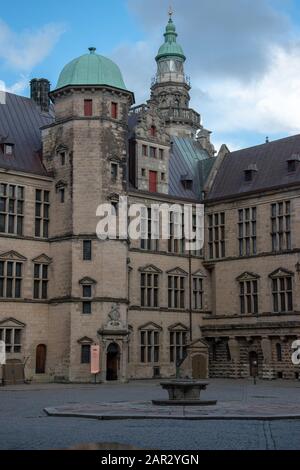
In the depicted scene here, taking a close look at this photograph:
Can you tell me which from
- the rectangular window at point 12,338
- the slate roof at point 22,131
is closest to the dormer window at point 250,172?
the slate roof at point 22,131

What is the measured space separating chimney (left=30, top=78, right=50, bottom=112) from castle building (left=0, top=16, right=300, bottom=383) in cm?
11

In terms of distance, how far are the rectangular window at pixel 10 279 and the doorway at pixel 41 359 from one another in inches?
144

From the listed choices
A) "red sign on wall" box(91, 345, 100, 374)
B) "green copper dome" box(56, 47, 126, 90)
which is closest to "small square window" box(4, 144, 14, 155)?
"green copper dome" box(56, 47, 126, 90)

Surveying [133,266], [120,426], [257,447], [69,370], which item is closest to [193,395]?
[120,426]

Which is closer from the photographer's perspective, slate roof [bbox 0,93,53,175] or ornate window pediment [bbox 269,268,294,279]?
slate roof [bbox 0,93,53,175]

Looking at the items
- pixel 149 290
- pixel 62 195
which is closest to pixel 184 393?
pixel 62 195

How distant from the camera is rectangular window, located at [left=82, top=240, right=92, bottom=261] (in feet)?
159

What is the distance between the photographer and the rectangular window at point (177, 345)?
54.8 meters

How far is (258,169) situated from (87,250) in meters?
15.8

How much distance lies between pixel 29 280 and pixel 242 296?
16.2 metres

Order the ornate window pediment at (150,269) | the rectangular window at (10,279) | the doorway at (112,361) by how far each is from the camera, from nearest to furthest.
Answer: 1. the rectangular window at (10,279)
2. the doorway at (112,361)
3. the ornate window pediment at (150,269)

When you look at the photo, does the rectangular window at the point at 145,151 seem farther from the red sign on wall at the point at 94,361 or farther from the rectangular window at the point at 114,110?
the red sign on wall at the point at 94,361

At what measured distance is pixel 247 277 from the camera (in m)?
54.5

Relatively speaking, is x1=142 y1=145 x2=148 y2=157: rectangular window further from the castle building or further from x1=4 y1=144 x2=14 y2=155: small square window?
x1=4 y1=144 x2=14 y2=155: small square window
